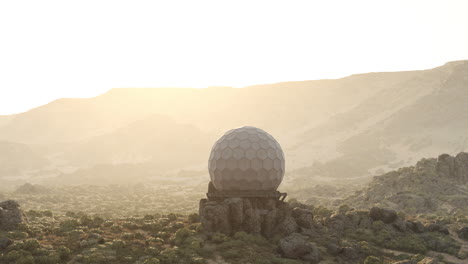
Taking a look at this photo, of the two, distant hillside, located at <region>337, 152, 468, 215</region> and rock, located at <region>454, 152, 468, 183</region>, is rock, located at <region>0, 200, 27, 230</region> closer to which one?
distant hillside, located at <region>337, 152, 468, 215</region>

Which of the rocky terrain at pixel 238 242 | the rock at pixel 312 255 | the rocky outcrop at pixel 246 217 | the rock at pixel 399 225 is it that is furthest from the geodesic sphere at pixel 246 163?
the rock at pixel 399 225

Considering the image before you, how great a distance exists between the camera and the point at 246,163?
3005 centimetres

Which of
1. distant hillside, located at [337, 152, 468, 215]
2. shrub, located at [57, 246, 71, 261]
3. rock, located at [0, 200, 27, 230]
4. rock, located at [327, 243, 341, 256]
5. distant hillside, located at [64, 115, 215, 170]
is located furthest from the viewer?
distant hillside, located at [64, 115, 215, 170]

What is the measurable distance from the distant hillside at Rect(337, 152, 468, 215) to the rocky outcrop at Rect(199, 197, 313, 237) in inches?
956

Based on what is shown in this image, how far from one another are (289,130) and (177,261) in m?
153

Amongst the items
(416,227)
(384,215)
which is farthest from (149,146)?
(416,227)

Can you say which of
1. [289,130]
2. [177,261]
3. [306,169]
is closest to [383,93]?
[289,130]

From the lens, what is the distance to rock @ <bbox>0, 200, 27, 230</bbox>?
26.4m

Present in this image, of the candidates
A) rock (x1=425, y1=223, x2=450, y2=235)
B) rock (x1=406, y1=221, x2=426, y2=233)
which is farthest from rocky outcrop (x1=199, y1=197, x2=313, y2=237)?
rock (x1=425, y1=223, x2=450, y2=235)

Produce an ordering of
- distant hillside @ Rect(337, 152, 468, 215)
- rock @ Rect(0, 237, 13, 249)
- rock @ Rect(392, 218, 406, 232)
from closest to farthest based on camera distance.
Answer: rock @ Rect(0, 237, 13, 249) → rock @ Rect(392, 218, 406, 232) → distant hillside @ Rect(337, 152, 468, 215)

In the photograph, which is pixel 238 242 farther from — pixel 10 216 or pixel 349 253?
pixel 10 216

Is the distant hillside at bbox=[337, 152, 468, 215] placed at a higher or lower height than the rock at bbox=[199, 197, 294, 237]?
lower

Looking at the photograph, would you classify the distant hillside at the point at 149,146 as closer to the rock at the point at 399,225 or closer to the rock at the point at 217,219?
the rock at the point at 399,225

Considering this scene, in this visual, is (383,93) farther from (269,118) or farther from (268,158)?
(268,158)
